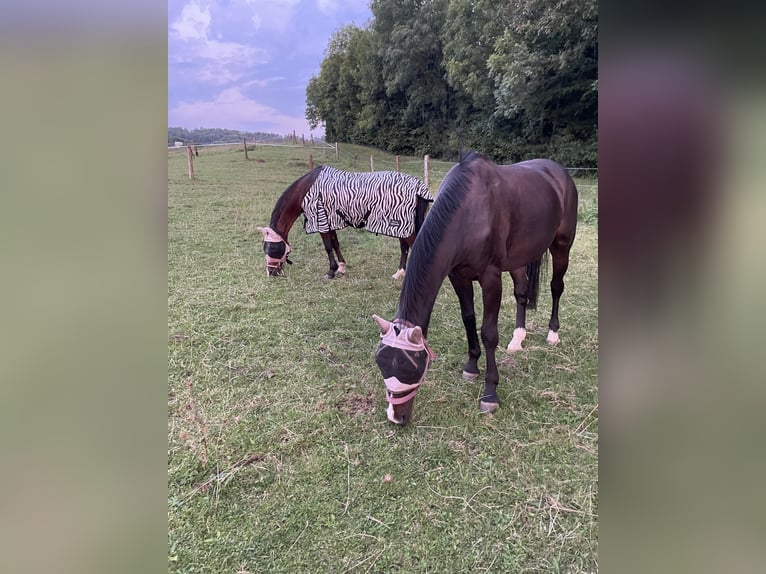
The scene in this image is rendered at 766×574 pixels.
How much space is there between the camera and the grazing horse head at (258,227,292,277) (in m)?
5.03

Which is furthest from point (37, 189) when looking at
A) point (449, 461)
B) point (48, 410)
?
point (449, 461)

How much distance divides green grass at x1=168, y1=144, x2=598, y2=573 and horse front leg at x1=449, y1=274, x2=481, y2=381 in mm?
139

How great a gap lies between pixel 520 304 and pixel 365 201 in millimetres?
2479

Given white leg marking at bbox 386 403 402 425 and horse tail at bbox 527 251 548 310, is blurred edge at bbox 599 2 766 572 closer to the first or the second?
white leg marking at bbox 386 403 402 425

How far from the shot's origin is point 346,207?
513 centimetres

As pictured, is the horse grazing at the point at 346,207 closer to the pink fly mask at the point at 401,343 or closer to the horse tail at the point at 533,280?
the horse tail at the point at 533,280

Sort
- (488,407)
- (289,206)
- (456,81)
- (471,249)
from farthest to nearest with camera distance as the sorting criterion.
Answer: (456,81)
(289,206)
(488,407)
(471,249)

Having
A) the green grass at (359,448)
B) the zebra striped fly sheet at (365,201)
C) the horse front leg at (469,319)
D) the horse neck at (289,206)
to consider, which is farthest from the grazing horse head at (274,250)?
the horse front leg at (469,319)

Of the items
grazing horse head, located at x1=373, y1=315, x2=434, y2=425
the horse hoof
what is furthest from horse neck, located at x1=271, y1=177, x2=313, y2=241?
the horse hoof

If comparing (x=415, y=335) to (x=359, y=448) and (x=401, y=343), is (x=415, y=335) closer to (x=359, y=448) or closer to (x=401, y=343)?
(x=401, y=343)

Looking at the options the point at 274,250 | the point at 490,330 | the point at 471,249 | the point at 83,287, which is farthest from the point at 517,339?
the point at 83,287

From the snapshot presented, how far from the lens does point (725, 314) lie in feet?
1.70

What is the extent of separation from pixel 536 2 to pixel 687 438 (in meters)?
7.65

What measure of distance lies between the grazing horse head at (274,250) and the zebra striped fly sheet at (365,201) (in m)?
0.54
